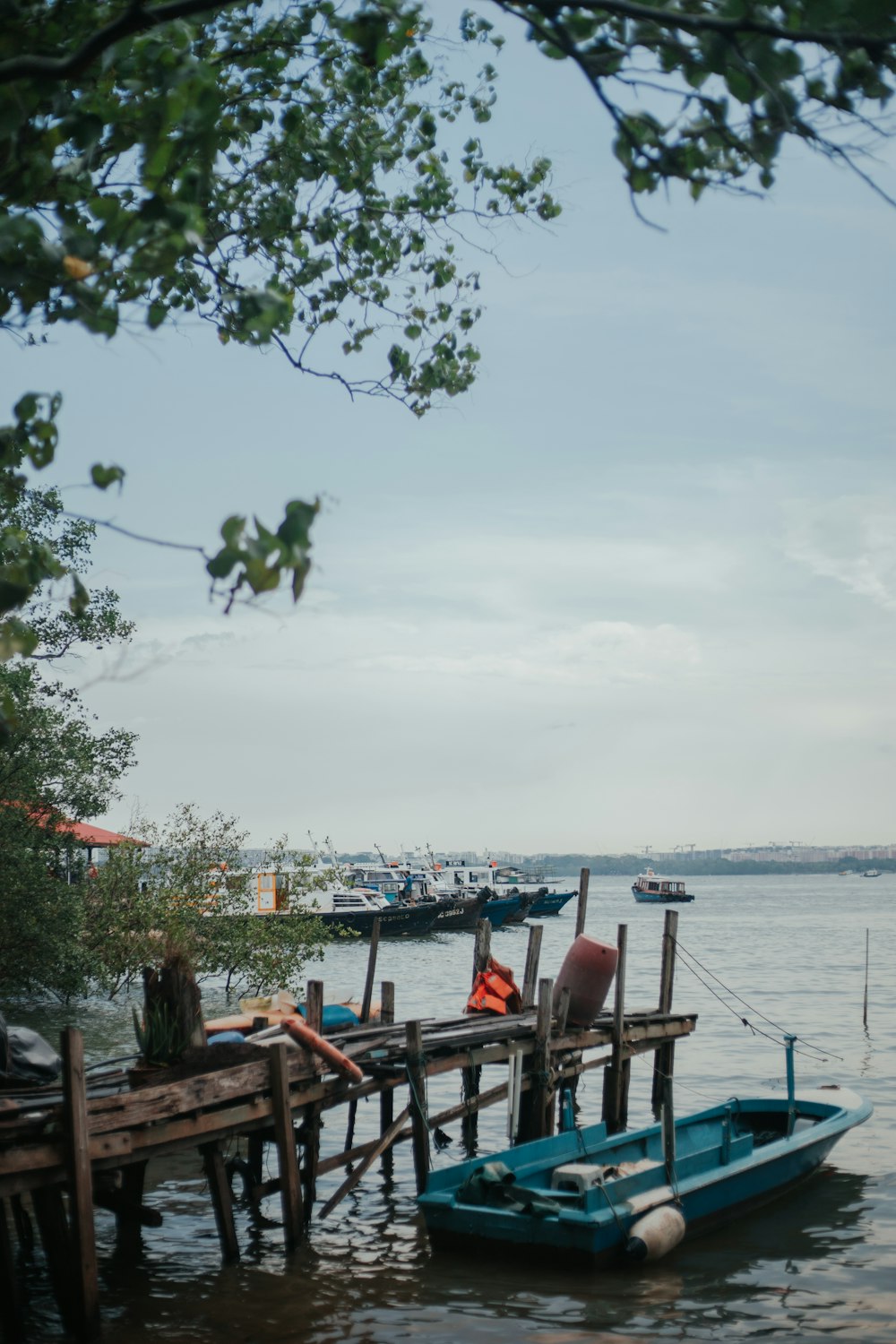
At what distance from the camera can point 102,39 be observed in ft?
14.6

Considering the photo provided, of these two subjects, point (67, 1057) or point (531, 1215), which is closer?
point (67, 1057)

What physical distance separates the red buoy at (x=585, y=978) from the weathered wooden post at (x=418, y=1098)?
11.1ft

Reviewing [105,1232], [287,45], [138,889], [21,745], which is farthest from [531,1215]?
[138,889]

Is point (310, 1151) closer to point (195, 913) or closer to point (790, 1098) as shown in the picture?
point (790, 1098)

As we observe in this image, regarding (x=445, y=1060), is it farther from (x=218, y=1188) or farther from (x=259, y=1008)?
(x=259, y=1008)

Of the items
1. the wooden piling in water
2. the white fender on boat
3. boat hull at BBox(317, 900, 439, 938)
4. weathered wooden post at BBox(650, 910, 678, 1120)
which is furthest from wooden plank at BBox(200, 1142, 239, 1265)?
boat hull at BBox(317, 900, 439, 938)

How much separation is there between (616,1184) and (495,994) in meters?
5.36

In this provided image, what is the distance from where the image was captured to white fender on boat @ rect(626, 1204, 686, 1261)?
12.2m

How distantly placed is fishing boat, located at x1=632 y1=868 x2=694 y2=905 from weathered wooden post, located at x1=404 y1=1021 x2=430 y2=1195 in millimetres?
116978

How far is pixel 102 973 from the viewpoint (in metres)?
27.5

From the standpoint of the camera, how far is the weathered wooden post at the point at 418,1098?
13469 mm

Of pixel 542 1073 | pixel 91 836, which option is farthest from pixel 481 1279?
pixel 91 836

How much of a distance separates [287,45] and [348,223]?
2.31 m

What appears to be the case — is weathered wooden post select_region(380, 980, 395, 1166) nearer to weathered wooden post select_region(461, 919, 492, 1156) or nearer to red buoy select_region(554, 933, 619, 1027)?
weathered wooden post select_region(461, 919, 492, 1156)
